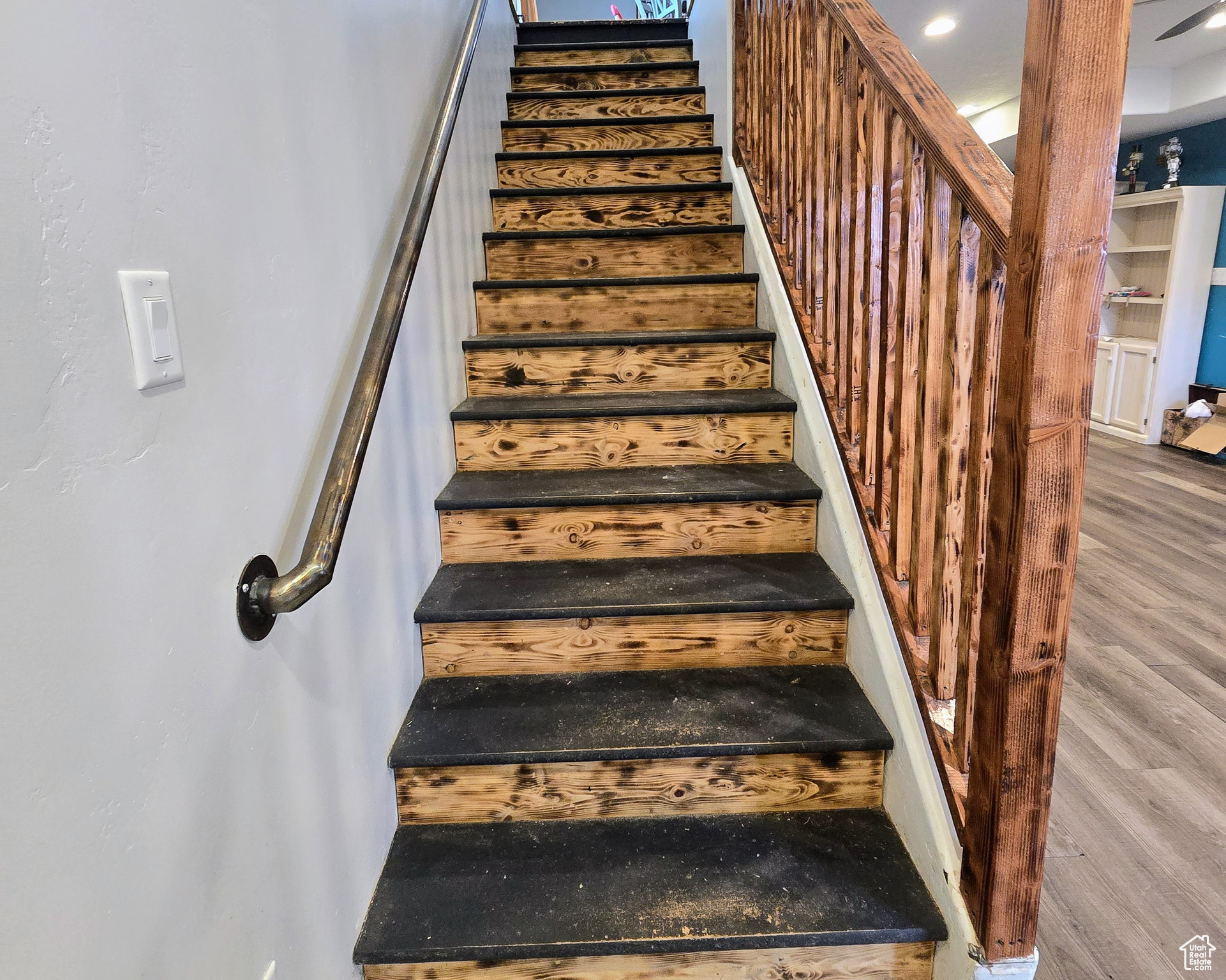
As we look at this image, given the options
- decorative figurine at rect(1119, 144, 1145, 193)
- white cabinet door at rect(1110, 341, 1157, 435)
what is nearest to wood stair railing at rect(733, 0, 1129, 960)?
white cabinet door at rect(1110, 341, 1157, 435)

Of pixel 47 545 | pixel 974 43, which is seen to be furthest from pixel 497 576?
pixel 974 43

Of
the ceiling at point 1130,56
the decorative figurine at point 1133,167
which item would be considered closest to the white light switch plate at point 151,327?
the ceiling at point 1130,56

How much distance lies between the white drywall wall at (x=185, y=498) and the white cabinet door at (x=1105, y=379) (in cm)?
660

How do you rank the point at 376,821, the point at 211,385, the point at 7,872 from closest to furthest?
the point at 7,872 → the point at 211,385 → the point at 376,821

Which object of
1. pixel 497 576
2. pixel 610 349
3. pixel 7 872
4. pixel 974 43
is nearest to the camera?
pixel 7 872

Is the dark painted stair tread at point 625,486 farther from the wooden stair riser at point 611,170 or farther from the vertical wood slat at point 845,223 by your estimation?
the wooden stair riser at point 611,170

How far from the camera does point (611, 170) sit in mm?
Result: 2754

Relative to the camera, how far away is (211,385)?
781mm

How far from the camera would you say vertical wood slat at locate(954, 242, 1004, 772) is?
100cm

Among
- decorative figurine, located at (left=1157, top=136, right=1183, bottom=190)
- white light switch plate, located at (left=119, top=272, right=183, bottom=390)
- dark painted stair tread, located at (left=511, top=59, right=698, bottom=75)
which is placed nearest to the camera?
white light switch plate, located at (left=119, top=272, right=183, bottom=390)

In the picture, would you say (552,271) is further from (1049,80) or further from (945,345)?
(1049,80)

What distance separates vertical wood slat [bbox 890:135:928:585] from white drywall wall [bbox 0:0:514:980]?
36.3 inches

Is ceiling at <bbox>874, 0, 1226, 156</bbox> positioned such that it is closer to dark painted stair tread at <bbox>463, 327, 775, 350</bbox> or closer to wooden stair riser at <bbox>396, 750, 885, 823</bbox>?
dark painted stair tread at <bbox>463, 327, 775, 350</bbox>

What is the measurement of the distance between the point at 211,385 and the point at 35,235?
0.79 ft
